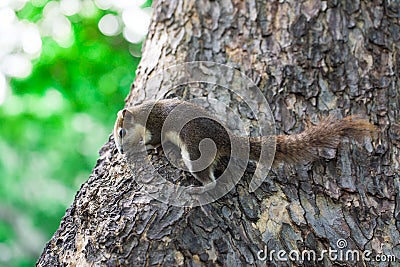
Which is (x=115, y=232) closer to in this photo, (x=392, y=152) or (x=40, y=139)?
(x=392, y=152)

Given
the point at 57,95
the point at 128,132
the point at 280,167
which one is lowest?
the point at 280,167

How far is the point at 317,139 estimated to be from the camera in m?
1.74

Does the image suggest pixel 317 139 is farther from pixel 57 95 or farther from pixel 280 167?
pixel 57 95

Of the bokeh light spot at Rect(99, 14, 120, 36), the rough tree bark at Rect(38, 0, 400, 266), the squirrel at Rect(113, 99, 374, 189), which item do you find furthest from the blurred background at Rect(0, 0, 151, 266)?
the squirrel at Rect(113, 99, 374, 189)

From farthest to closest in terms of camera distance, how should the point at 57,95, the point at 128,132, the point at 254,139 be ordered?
the point at 57,95 → the point at 128,132 → the point at 254,139

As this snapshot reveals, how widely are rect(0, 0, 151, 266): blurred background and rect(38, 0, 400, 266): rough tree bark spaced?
6.01 ft

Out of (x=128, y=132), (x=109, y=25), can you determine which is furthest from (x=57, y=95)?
(x=128, y=132)

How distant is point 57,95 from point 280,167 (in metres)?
2.93

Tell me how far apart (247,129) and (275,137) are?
260mm

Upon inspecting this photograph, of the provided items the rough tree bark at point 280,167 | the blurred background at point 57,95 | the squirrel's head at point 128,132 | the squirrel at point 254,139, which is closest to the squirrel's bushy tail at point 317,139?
the squirrel at point 254,139

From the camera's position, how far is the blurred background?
4.20m

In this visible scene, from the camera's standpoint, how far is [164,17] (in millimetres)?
2518

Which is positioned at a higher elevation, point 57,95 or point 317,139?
point 57,95

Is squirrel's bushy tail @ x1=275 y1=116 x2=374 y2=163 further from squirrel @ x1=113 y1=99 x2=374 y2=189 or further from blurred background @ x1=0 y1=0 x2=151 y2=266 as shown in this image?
blurred background @ x1=0 y1=0 x2=151 y2=266
